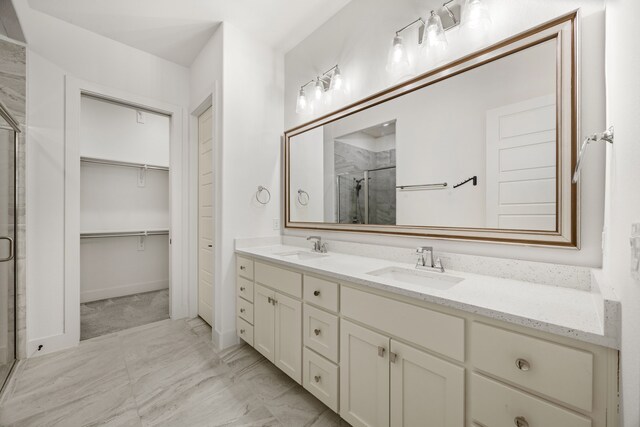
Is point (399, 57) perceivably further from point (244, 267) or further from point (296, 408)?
point (296, 408)

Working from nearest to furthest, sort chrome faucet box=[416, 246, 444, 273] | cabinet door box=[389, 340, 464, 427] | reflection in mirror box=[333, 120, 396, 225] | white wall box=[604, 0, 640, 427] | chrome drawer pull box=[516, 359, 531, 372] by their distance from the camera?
white wall box=[604, 0, 640, 427] < chrome drawer pull box=[516, 359, 531, 372] < cabinet door box=[389, 340, 464, 427] < chrome faucet box=[416, 246, 444, 273] < reflection in mirror box=[333, 120, 396, 225]

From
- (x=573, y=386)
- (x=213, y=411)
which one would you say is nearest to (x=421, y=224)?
(x=573, y=386)

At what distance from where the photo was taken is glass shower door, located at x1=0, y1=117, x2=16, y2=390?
1845 mm

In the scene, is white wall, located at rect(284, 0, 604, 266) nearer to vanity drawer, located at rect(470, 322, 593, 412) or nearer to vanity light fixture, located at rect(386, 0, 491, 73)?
vanity light fixture, located at rect(386, 0, 491, 73)

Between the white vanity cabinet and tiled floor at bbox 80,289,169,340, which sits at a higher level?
the white vanity cabinet

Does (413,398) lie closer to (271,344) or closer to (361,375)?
(361,375)

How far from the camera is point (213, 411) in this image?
1.57m

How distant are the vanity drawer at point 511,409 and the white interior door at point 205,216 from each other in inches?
95.5

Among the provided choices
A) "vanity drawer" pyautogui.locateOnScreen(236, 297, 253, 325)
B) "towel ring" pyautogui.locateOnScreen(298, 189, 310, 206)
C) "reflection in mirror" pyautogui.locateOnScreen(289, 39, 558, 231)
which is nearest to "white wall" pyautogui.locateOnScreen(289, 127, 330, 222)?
"towel ring" pyautogui.locateOnScreen(298, 189, 310, 206)

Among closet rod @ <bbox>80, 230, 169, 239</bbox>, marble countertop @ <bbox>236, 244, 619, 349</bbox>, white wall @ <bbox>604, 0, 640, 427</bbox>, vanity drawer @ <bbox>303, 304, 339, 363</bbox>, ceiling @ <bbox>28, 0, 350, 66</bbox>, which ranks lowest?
vanity drawer @ <bbox>303, 304, 339, 363</bbox>

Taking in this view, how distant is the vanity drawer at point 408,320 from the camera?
966mm

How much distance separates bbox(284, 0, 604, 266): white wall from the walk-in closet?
2.29 metres

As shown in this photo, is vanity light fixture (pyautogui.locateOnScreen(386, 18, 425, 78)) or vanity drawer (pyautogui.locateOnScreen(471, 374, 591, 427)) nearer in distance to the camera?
vanity drawer (pyautogui.locateOnScreen(471, 374, 591, 427))

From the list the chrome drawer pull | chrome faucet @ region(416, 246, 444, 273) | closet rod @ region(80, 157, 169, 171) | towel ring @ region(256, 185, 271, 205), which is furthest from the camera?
closet rod @ region(80, 157, 169, 171)
